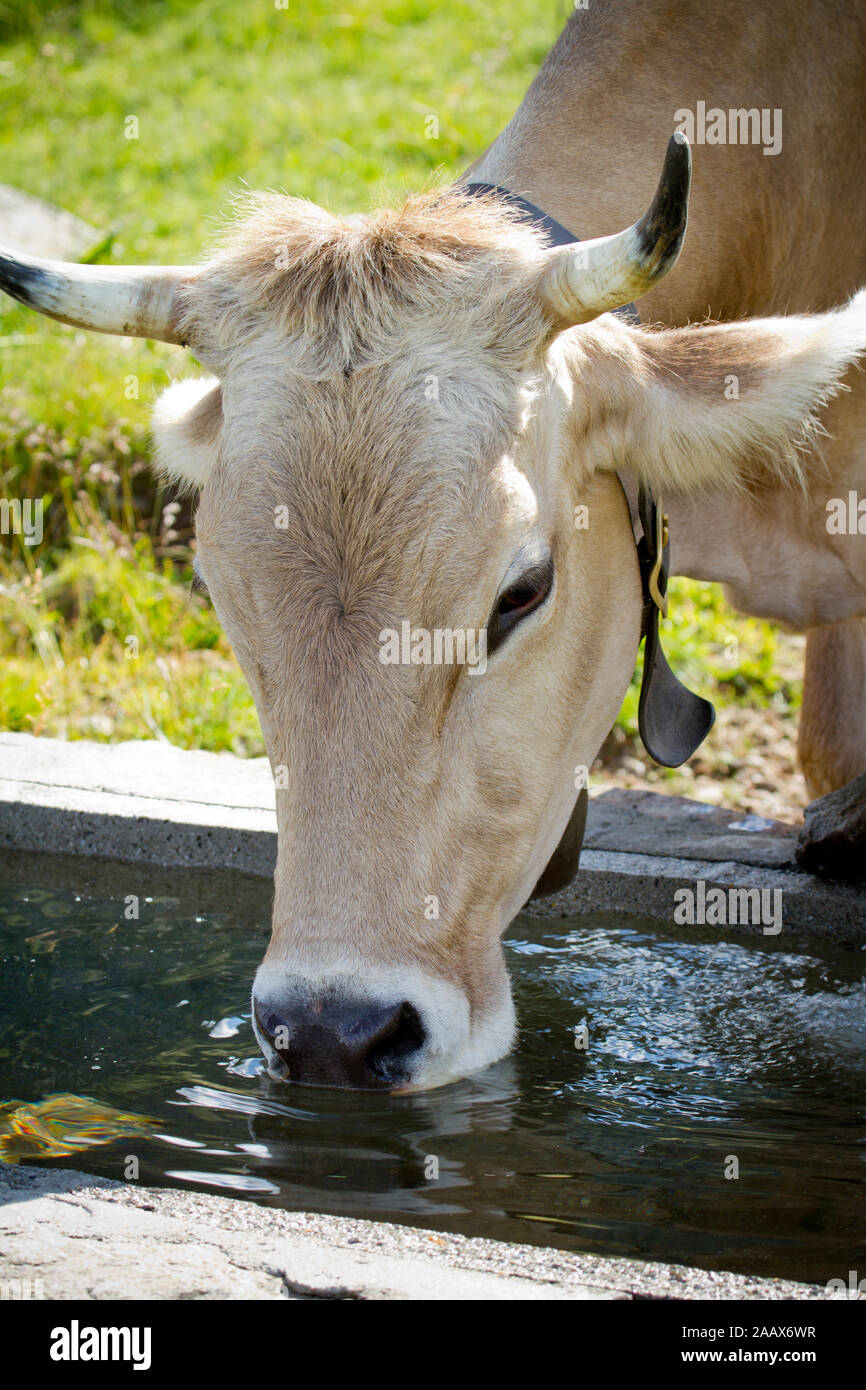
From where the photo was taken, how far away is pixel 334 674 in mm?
2465

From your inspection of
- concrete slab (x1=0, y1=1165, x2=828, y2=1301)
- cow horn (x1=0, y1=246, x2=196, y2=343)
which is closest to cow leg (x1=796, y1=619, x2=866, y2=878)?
cow horn (x1=0, y1=246, x2=196, y2=343)

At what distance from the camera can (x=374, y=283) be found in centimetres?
265

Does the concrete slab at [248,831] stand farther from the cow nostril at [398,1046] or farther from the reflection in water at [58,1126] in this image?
the cow nostril at [398,1046]

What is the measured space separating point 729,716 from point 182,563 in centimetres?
256

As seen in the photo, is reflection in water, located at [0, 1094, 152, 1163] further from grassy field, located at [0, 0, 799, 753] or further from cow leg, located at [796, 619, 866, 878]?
cow leg, located at [796, 619, 866, 878]

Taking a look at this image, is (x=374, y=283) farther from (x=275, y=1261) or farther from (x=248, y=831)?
(x=248, y=831)

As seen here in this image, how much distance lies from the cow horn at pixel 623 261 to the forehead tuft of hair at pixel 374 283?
55 mm

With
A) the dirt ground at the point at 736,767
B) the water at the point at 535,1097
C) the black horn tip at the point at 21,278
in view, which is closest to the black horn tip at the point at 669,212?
the black horn tip at the point at 21,278

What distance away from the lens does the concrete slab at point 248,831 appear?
12.2ft

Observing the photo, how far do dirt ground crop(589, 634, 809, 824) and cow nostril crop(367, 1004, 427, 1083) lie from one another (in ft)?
8.52

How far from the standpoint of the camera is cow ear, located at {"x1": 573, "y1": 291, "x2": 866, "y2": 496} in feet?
9.45

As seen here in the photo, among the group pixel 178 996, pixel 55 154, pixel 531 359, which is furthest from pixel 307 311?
pixel 55 154
